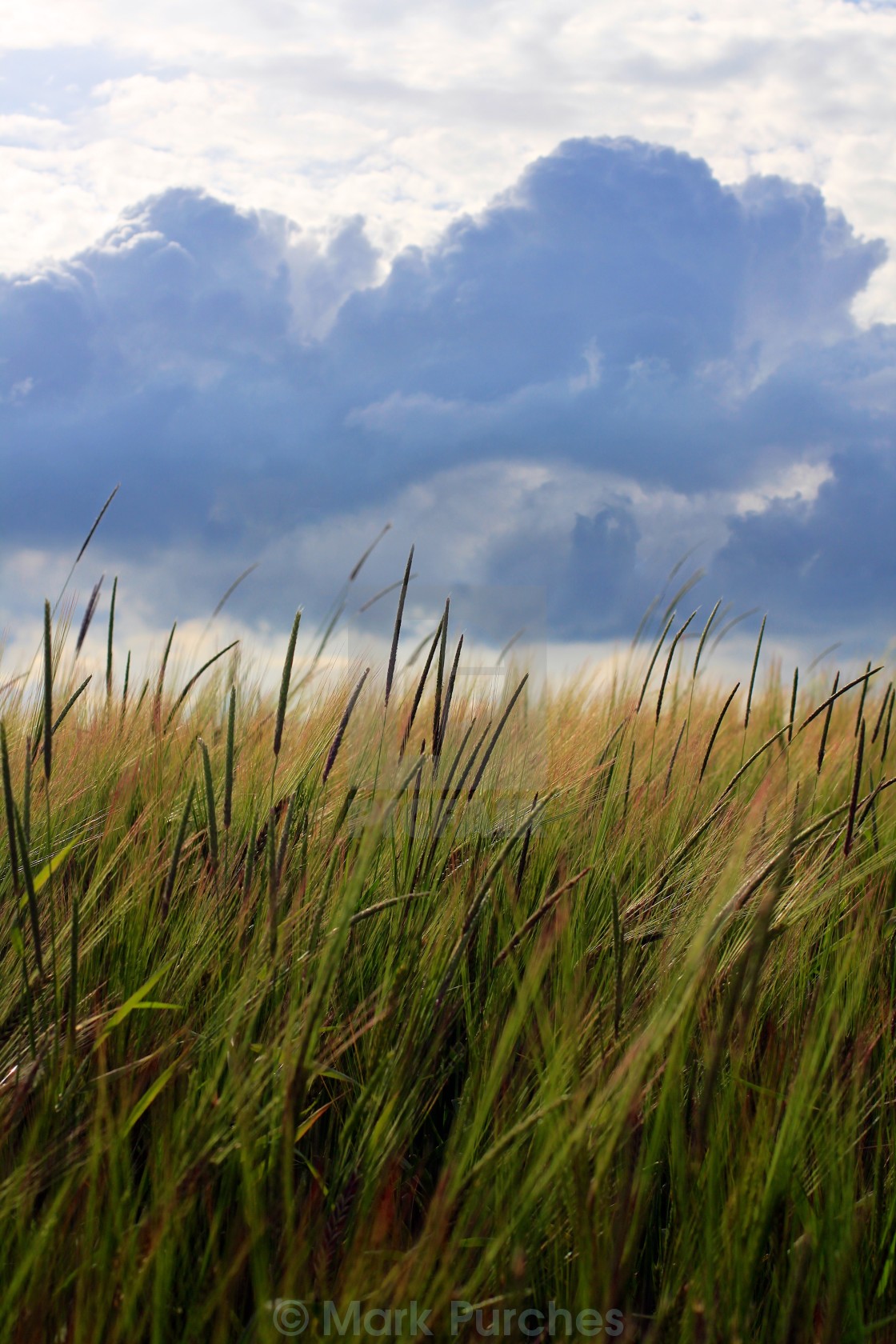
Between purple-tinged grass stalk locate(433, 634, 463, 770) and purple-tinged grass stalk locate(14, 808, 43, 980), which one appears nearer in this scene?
purple-tinged grass stalk locate(14, 808, 43, 980)

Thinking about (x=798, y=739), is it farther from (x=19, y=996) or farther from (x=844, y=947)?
(x=19, y=996)

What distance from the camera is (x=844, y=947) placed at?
1.45 meters

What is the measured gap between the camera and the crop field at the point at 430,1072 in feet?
2.39

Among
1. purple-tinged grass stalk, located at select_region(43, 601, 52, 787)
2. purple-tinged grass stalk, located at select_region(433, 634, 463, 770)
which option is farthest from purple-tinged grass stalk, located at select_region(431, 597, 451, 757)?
purple-tinged grass stalk, located at select_region(43, 601, 52, 787)

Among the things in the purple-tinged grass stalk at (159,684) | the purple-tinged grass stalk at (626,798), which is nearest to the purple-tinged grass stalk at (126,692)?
the purple-tinged grass stalk at (159,684)

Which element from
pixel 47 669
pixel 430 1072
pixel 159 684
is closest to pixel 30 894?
pixel 47 669

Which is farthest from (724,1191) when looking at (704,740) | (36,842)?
(704,740)

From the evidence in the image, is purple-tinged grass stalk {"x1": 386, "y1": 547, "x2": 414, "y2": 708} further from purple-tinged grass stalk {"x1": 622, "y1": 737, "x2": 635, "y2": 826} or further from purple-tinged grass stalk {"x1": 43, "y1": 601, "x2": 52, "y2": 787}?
purple-tinged grass stalk {"x1": 622, "y1": 737, "x2": 635, "y2": 826}

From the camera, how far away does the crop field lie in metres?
0.73

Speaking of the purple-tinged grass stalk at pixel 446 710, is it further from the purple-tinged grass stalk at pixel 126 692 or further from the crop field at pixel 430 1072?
the purple-tinged grass stalk at pixel 126 692

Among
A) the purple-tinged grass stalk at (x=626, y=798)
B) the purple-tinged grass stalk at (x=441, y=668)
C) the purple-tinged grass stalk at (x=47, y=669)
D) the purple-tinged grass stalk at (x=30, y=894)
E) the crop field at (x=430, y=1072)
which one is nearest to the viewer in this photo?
the crop field at (x=430, y=1072)

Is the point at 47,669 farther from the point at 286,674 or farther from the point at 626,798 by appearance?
the point at 626,798

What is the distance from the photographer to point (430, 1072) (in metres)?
1.14

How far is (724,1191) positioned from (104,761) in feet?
5.06
